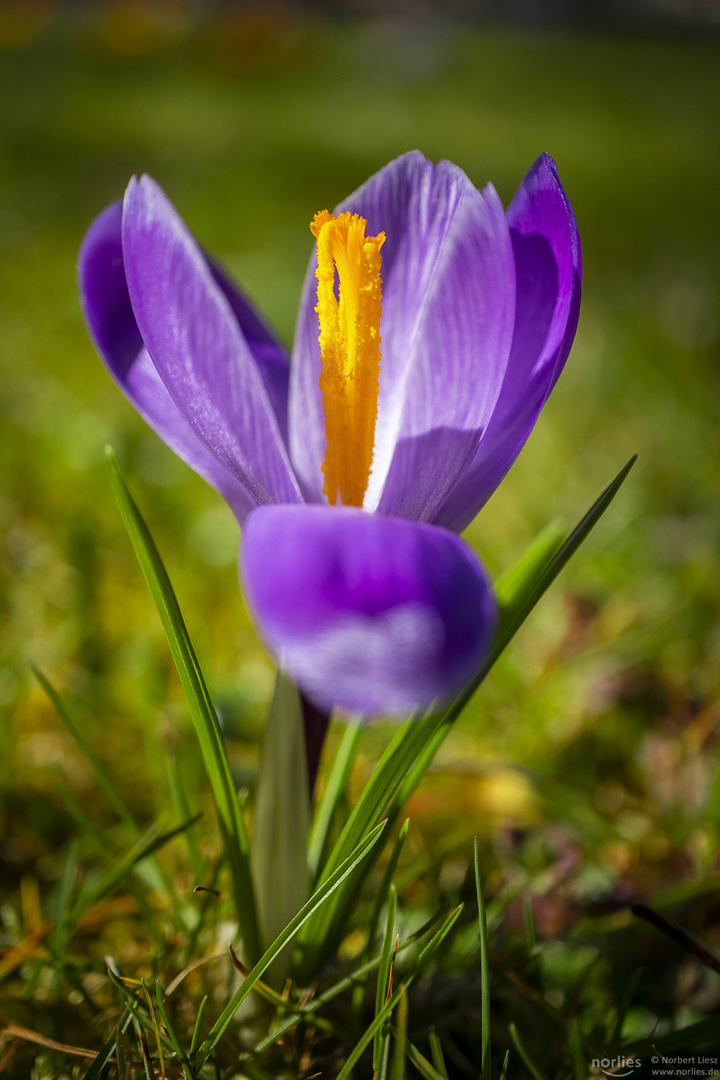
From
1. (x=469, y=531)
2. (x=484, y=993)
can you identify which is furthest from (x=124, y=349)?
(x=469, y=531)

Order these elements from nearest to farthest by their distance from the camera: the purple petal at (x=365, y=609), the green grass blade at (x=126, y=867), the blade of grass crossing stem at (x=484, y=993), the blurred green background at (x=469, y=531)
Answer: the purple petal at (x=365, y=609) < the blade of grass crossing stem at (x=484, y=993) < the green grass blade at (x=126, y=867) < the blurred green background at (x=469, y=531)

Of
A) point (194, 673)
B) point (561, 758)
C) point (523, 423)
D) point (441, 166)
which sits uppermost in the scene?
point (441, 166)

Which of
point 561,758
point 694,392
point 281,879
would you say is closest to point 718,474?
point 694,392

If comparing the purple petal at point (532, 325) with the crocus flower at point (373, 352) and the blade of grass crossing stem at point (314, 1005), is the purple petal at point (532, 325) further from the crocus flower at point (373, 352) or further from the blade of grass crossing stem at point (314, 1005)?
the blade of grass crossing stem at point (314, 1005)

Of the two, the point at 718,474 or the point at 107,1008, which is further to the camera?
the point at 718,474

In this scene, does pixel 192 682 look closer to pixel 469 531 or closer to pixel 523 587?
pixel 523 587

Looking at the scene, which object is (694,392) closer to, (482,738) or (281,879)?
(482,738)

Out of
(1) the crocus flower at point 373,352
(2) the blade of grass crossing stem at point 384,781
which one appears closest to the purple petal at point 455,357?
(1) the crocus flower at point 373,352
